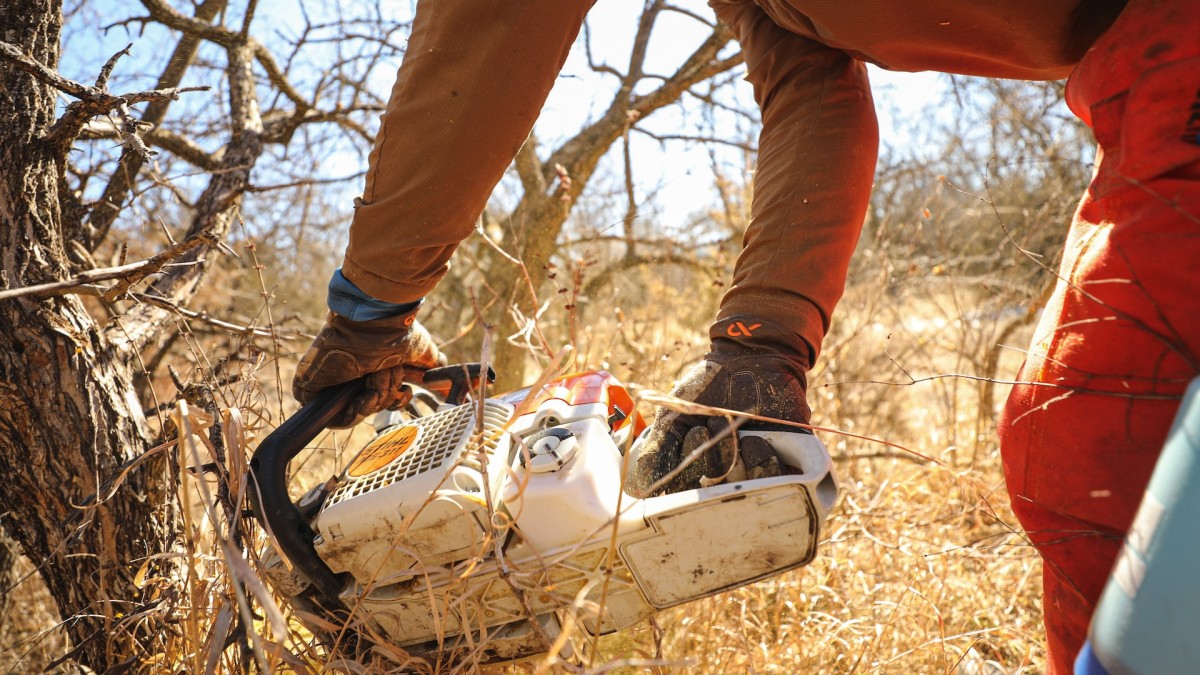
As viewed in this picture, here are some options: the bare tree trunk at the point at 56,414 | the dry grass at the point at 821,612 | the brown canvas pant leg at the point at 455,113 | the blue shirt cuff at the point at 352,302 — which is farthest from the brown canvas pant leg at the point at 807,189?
the bare tree trunk at the point at 56,414

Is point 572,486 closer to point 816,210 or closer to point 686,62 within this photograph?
point 816,210

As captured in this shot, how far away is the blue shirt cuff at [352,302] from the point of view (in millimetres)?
1435

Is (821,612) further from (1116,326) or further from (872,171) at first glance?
(1116,326)

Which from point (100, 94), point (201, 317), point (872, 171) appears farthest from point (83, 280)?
point (872, 171)

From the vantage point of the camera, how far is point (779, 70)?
5.33ft

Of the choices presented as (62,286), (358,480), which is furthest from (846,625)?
(62,286)

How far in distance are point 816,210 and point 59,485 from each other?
5.85ft

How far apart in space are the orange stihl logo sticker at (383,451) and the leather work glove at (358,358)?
10cm

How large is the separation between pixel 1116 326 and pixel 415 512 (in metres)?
1.05

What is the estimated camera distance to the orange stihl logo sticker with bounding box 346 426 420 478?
4.82 ft

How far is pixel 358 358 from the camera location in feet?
5.08

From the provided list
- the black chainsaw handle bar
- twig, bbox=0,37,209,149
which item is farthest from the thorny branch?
the black chainsaw handle bar

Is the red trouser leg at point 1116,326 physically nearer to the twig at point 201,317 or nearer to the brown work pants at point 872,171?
the brown work pants at point 872,171

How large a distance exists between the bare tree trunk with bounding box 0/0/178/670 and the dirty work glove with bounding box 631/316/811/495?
43.4 inches
